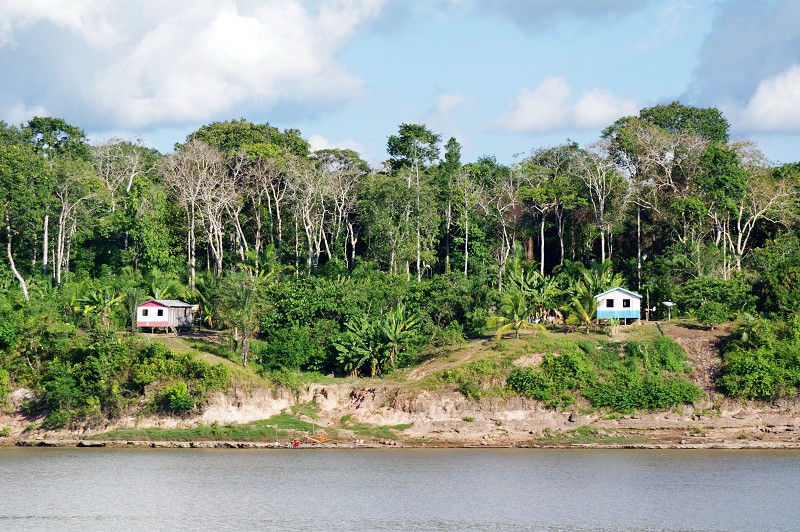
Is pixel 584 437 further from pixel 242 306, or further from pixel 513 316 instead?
pixel 242 306

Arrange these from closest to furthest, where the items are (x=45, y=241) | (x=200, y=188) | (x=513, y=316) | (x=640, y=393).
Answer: (x=640, y=393)
(x=513, y=316)
(x=45, y=241)
(x=200, y=188)

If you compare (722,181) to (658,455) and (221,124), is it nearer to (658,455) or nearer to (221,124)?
(658,455)

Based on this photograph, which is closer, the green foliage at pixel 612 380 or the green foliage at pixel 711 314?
the green foliage at pixel 612 380

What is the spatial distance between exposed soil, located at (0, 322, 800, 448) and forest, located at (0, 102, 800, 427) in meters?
0.96

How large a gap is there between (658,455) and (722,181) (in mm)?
22181

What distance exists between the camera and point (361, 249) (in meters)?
74.8

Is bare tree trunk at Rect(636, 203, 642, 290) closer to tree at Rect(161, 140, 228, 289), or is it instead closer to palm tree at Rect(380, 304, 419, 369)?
palm tree at Rect(380, 304, 419, 369)

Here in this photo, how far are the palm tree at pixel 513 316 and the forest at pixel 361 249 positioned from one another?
0.13m

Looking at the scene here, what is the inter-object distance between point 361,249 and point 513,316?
1966cm

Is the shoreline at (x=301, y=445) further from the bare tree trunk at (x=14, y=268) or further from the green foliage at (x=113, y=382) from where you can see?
the bare tree trunk at (x=14, y=268)

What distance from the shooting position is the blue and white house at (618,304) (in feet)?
197

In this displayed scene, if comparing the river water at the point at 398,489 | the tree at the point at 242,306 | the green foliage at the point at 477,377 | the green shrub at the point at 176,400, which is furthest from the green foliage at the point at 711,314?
the green shrub at the point at 176,400

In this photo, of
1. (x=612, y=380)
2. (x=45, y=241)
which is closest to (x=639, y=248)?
(x=612, y=380)

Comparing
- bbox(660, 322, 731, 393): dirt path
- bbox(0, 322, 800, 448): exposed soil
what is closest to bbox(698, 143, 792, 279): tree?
bbox(660, 322, 731, 393): dirt path
